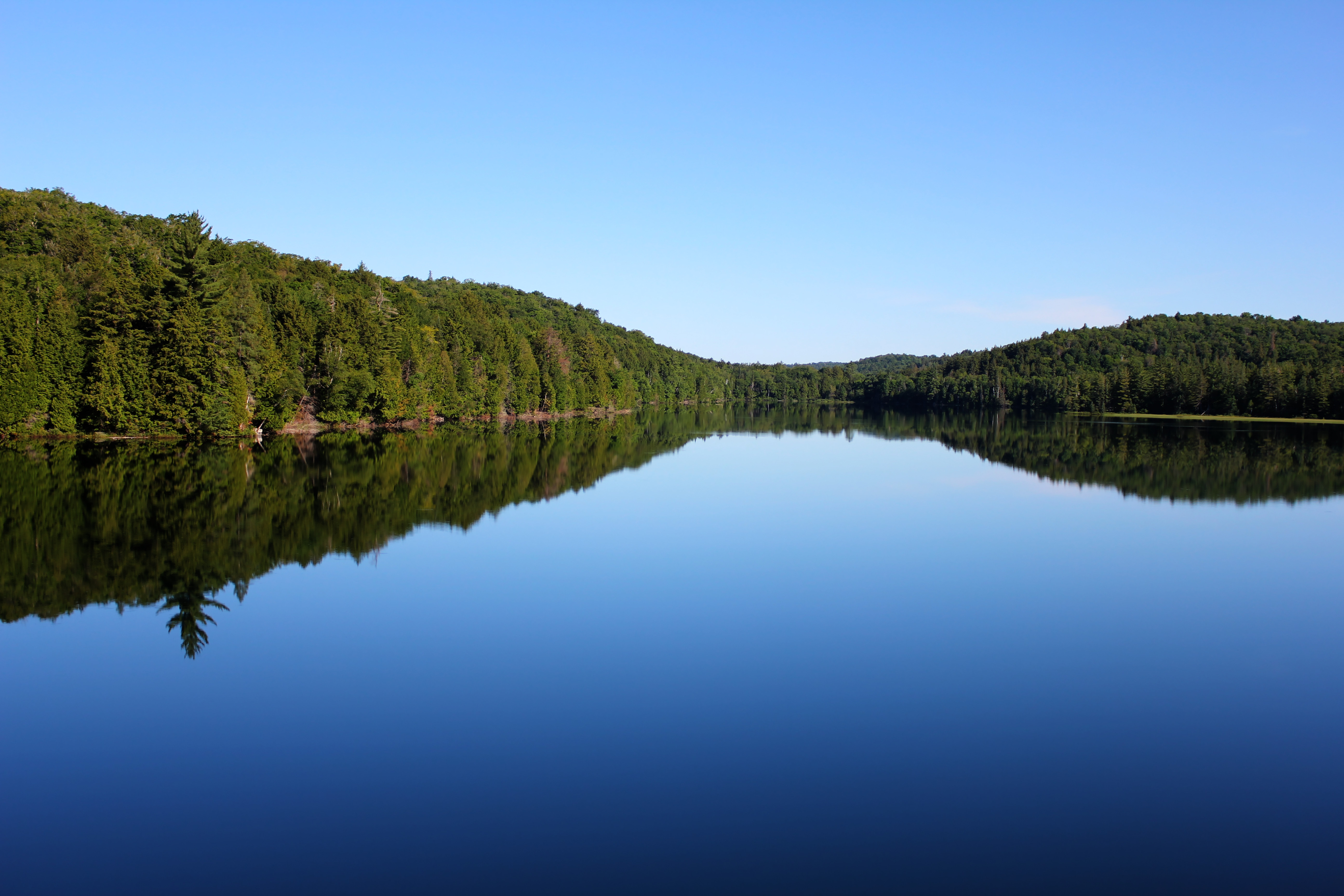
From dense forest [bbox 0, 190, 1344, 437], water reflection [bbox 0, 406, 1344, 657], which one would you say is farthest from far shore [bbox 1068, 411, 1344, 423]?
water reflection [bbox 0, 406, 1344, 657]

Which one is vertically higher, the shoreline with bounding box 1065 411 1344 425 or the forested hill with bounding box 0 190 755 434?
the forested hill with bounding box 0 190 755 434

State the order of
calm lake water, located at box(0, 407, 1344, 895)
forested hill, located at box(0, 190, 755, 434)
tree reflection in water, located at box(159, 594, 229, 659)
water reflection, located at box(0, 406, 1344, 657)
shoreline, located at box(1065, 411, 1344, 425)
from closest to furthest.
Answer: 1. calm lake water, located at box(0, 407, 1344, 895)
2. tree reflection in water, located at box(159, 594, 229, 659)
3. water reflection, located at box(0, 406, 1344, 657)
4. forested hill, located at box(0, 190, 755, 434)
5. shoreline, located at box(1065, 411, 1344, 425)

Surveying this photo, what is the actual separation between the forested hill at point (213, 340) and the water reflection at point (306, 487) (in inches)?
136

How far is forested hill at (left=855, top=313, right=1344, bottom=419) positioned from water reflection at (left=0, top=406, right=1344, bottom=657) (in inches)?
1480

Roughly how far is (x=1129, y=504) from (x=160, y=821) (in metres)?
26.2

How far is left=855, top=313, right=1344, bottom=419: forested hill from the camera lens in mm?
91375

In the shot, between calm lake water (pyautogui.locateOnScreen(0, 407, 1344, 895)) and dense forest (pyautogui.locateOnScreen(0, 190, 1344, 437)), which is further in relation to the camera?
dense forest (pyautogui.locateOnScreen(0, 190, 1344, 437))

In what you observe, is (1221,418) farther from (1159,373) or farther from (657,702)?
(657,702)

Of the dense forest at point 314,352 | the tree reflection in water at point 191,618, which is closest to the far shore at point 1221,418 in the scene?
the dense forest at point 314,352

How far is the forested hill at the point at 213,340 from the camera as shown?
38219mm

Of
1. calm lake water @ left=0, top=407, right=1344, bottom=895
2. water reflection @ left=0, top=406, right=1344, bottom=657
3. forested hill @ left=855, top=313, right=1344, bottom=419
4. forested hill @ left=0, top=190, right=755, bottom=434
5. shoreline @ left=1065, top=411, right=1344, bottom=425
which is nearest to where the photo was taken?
calm lake water @ left=0, top=407, right=1344, bottom=895

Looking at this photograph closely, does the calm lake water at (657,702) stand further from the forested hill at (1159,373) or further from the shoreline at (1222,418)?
the forested hill at (1159,373)

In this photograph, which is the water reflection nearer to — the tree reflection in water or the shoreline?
the tree reflection in water

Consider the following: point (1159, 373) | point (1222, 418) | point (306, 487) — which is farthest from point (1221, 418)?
point (306, 487)
